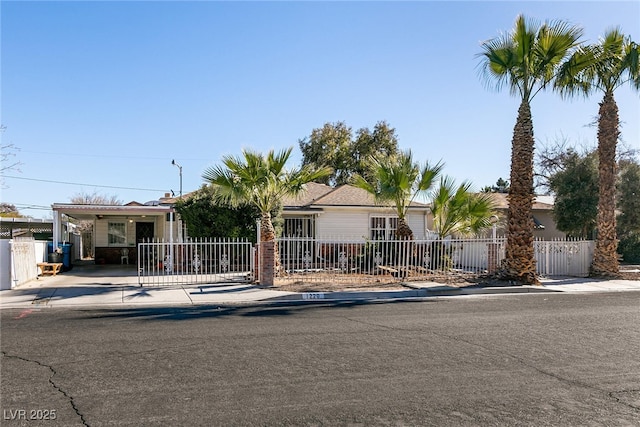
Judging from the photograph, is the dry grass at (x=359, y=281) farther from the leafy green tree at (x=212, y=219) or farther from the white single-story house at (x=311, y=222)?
the white single-story house at (x=311, y=222)

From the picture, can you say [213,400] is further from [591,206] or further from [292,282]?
[591,206]

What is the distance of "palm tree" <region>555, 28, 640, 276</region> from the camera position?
701 inches

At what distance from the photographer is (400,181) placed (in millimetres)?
17922

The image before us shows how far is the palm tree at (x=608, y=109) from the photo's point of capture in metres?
17.8

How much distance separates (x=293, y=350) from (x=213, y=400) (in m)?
2.25

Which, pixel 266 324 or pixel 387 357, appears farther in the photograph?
pixel 266 324

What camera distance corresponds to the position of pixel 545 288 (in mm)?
15938

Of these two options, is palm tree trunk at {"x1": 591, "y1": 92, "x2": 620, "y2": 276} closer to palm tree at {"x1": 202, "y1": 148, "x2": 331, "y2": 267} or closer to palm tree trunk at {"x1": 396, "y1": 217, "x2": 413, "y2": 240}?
palm tree trunk at {"x1": 396, "y1": 217, "x2": 413, "y2": 240}

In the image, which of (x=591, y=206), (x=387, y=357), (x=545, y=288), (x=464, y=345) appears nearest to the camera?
(x=387, y=357)

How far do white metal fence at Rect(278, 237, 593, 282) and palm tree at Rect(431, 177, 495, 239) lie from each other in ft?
2.24

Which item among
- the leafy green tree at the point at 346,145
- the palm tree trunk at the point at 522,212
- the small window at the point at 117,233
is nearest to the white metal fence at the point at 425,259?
the palm tree trunk at the point at 522,212

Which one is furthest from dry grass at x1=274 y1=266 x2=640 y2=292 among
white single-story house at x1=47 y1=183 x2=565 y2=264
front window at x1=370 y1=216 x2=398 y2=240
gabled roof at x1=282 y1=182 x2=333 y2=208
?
front window at x1=370 y1=216 x2=398 y2=240

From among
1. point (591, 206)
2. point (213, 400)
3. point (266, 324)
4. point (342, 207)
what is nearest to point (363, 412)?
point (213, 400)

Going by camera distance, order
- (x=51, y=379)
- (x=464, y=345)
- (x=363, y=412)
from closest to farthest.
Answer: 1. (x=363, y=412)
2. (x=51, y=379)
3. (x=464, y=345)
